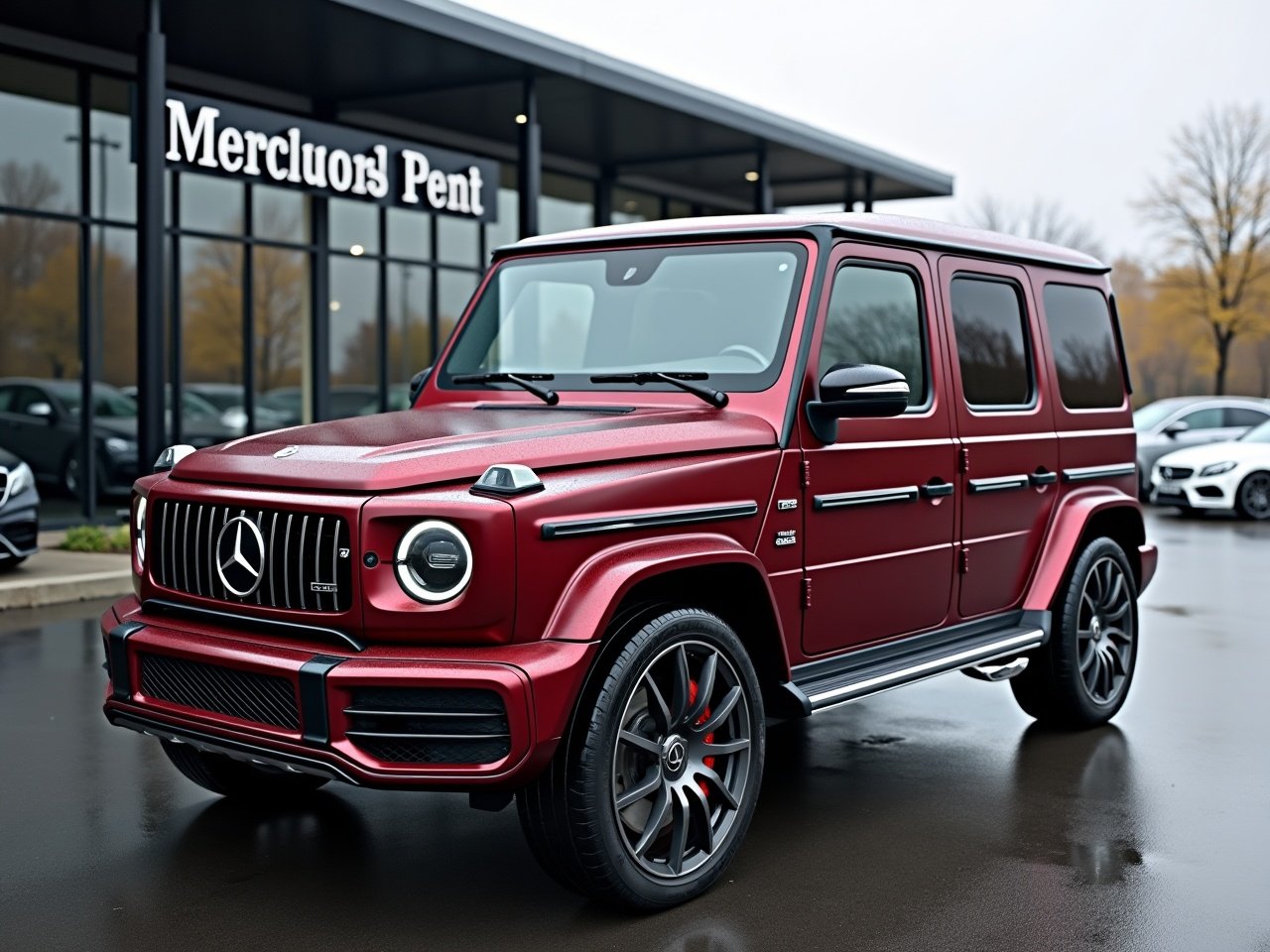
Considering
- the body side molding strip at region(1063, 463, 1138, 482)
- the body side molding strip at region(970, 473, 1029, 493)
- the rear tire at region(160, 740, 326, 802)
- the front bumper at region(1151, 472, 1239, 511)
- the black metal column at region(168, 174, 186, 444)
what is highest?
the black metal column at region(168, 174, 186, 444)

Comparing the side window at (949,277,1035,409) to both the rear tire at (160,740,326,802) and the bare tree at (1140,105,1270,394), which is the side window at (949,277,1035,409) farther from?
the bare tree at (1140,105,1270,394)

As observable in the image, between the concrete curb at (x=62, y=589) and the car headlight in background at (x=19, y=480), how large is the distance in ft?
2.34

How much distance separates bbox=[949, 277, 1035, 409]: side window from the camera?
5844 millimetres

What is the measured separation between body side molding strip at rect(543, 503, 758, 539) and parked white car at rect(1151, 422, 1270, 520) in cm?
1587

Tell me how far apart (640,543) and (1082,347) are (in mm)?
3463

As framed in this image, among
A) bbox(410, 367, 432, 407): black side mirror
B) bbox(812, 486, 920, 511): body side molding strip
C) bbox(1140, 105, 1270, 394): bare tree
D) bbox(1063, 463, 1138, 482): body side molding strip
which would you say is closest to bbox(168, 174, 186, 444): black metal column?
bbox(410, 367, 432, 407): black side mirror

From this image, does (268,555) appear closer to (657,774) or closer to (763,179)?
(657,774)

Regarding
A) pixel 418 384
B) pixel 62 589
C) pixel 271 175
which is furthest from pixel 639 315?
pixel 271 175

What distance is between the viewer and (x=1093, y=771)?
5.84 metres

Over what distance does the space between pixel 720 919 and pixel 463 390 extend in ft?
7.58

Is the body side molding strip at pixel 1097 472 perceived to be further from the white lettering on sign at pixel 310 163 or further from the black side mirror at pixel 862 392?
the white lettering on sign at pixel 310 163

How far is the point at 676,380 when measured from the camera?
4848 millimetres

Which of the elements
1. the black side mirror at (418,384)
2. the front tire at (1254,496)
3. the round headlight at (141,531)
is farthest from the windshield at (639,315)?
the front tire at (1254,496)

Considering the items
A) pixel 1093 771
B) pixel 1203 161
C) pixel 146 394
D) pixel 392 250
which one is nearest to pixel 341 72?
pixel 392 250
